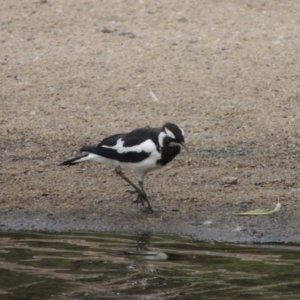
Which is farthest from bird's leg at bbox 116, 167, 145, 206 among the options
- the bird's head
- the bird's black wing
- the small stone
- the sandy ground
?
the small stone

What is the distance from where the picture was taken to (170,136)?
8.44 metres

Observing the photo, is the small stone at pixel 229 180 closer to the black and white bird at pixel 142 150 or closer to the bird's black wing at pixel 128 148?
the black and white bird at pixel 142 150

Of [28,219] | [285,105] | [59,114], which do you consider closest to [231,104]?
[285,105]

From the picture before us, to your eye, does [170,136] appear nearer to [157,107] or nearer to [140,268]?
[140,268]

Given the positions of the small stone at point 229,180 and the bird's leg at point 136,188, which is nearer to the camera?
the bird's leg at point 136,188

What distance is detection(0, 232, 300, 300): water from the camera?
7.01m

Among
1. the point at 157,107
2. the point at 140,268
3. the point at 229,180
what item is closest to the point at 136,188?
the point at 229,180

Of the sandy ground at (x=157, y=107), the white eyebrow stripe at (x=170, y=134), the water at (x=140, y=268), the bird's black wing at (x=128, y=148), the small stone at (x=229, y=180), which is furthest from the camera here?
the small stone at (x=229, y=180)

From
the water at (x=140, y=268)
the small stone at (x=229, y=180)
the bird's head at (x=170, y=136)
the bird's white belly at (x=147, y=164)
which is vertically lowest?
the small stone at (x=229, y=180)

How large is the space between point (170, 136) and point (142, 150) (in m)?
0.28

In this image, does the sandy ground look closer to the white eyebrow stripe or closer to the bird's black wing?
the bird's black wing

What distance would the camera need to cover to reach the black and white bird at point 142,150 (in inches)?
333

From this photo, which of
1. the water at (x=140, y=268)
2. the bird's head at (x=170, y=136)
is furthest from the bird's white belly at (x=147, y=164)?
the water at (x=140, y=268)

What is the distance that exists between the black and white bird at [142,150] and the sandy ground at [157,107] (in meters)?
0.39
